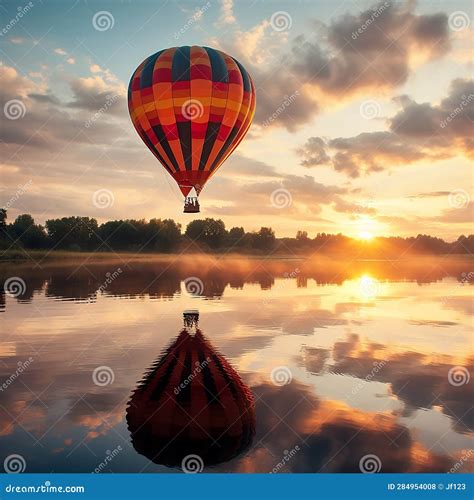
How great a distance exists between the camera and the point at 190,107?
33469mm

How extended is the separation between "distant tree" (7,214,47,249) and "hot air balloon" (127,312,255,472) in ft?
388

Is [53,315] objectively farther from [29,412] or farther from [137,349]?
[29,412]

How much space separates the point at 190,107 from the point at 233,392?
69.3ft

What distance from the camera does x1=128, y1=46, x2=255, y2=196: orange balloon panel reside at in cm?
3344

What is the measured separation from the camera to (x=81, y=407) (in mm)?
16047

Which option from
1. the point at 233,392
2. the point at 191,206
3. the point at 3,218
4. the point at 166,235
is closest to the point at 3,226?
the point at 3,218

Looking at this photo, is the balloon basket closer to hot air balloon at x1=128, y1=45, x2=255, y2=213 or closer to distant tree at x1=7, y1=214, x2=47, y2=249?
hot air balloon at x1=128, y1=45, x2=255, y2=213

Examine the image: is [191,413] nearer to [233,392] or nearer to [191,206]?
[233,392]

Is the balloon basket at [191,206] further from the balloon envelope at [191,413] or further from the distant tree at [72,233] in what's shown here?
the distant tree at [72,233]

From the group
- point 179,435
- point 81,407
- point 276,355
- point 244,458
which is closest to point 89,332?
point 276,355

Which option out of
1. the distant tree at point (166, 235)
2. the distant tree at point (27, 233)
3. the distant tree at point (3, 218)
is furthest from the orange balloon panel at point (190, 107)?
the distant tree at point (166, 235)

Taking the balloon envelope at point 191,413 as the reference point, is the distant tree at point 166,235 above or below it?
above

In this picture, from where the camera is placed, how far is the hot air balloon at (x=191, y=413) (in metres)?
13.2

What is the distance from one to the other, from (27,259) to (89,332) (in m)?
98.0
